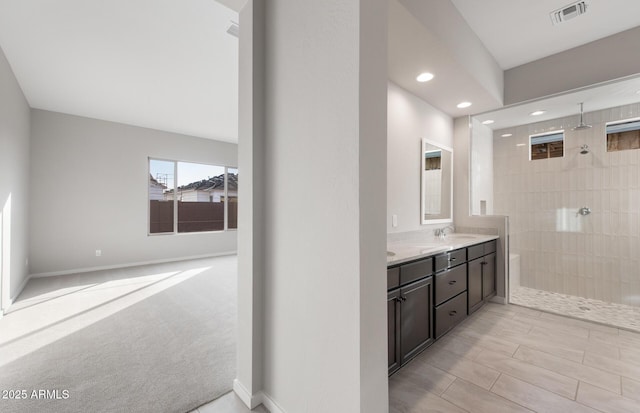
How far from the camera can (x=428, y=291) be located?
7.18ft

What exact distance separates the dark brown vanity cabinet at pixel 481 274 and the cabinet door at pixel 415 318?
0.90 meters

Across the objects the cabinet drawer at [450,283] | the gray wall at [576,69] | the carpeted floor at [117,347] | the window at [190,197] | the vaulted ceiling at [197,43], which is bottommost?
the carpeted floor at [117,347]

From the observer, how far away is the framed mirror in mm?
3260

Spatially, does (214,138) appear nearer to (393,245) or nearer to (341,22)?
(393,245)

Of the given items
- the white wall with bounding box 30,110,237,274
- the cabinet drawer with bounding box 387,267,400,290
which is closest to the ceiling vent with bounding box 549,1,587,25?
the cabinet drawer with bounding box 387,267,400,290

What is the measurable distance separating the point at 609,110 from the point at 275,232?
3974 millimetres

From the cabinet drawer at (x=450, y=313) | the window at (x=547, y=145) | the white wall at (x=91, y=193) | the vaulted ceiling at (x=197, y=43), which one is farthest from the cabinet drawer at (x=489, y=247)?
the white wall at (x=91, y=193)

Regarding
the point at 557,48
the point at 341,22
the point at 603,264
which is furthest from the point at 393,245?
the point at 557,48

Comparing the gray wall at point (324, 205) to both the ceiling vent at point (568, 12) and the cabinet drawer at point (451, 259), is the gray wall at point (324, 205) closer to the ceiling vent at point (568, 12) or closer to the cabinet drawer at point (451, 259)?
the cabinet drawer at point (451, 259)

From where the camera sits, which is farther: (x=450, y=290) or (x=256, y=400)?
(x=450, y=290)

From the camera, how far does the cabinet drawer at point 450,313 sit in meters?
2.32

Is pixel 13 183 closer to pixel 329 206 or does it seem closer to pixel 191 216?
pixel 191 216

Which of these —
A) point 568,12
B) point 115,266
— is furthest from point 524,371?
point 115,266

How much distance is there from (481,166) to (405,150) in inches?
61.6
